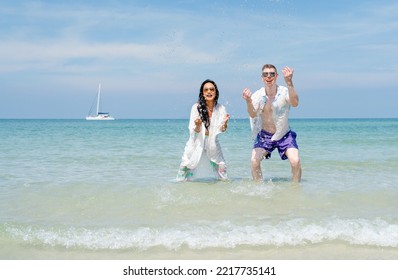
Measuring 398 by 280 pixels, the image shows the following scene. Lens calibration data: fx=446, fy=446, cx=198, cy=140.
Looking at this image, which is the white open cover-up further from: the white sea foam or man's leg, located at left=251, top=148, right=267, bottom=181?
the white sea foam

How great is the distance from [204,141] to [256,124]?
2.92 feet

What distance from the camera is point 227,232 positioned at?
4727mm

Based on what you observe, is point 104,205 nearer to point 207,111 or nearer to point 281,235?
point 207,111

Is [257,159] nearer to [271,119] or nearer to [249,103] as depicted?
[271,119]

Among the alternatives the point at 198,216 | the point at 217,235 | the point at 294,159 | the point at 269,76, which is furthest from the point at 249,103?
the point at 217,235

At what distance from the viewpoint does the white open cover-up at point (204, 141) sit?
7023mm

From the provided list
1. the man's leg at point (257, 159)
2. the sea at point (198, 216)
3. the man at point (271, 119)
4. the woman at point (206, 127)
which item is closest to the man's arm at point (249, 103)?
the man at point (271, 119)

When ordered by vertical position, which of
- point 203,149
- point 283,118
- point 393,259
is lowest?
point 393,259

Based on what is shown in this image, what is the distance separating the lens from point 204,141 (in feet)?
23.7

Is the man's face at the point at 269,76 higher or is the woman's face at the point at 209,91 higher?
the man's face at the point at 269,76

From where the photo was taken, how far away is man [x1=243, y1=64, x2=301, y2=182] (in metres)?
6.91

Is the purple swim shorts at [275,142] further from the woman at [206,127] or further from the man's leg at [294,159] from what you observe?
the woman at [206,127]

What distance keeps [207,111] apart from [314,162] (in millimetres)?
5134
